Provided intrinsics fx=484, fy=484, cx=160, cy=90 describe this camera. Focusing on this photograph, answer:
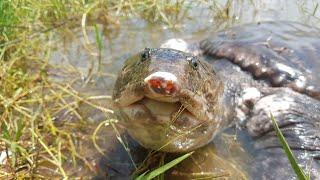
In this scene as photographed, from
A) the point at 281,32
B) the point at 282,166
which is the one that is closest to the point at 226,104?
the point at 282,166

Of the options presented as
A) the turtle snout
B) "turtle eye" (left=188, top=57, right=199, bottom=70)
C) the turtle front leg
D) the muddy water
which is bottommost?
the turtle front leg

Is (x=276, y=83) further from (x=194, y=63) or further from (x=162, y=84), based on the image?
(x=162, y=84)

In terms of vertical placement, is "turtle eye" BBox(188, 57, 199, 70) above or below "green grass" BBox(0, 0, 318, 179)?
above

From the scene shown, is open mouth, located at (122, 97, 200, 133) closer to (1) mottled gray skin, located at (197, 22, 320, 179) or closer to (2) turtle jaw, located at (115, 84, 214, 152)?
(2) turtle jaw, located at (115, 84, 214, 152)

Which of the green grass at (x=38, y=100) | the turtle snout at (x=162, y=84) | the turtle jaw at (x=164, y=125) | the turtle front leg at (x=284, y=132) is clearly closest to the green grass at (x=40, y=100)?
the green grass at (x=38, y=100)

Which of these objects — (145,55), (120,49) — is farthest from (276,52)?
(145,55)

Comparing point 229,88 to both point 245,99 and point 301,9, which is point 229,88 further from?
point 301,9

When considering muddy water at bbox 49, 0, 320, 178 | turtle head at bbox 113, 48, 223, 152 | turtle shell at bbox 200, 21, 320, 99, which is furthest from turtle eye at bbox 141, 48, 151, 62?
turtle shell at bbox 200, 21, 320, 99

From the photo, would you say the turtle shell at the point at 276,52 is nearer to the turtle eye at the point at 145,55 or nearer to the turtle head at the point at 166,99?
the turtle head at the point at 166,99
